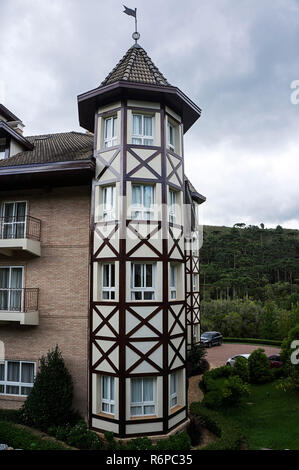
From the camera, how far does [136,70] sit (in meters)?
12.5

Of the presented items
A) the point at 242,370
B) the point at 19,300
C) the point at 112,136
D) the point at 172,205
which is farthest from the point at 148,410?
the point at 112,136

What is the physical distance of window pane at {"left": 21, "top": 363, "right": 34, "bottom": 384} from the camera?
1213cm

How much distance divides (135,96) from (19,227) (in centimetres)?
681

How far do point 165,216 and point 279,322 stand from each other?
86.0 feet

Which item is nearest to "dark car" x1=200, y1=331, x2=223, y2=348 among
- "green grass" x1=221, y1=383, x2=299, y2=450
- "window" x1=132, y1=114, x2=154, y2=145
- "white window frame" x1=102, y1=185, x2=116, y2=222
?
"green grass" x1=221, y1=383, x2=299, y2=450

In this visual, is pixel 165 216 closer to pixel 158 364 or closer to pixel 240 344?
pixel 158 364

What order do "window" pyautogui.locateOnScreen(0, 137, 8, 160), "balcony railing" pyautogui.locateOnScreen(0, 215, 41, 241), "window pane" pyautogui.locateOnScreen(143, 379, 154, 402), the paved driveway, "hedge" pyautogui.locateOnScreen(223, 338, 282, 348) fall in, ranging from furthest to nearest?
"hedge" pyautogui.locateOnScreen(223, 338, 282, 348), the paved driveway, "window" pyautogui.locateOnScreen(0, 137, 8, 160), "balcony railing" pyautogui.locateOnScreen(0, 215, 41, 241), "window pane" pyautogui.locateOnScreen(143, 379, 154, 402)

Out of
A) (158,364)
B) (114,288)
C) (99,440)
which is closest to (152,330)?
(158,364)

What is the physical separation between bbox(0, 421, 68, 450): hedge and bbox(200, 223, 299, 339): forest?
15.2m

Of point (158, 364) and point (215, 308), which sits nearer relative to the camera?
point (158, 364)

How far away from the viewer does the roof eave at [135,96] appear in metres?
11.3

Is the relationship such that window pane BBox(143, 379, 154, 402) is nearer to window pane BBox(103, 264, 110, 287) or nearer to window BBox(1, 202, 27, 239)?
window pane BBox(103, 264, 110, 287)

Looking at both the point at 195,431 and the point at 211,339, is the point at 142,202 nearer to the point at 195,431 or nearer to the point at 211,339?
the point at 195,431

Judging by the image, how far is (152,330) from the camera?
34.7 ft
